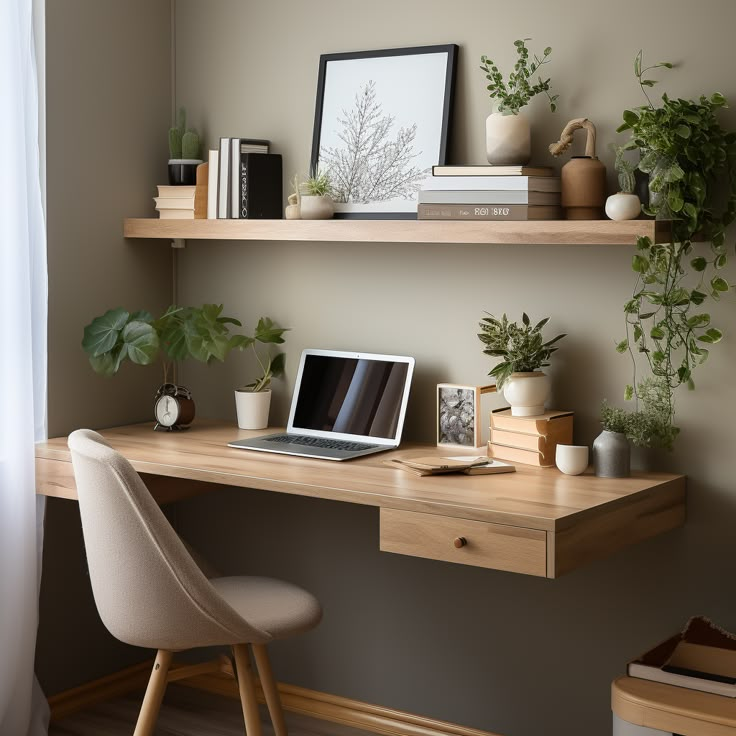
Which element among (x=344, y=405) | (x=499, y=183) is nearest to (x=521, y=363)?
(x=499, y=183)

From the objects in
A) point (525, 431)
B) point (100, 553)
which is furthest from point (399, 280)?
point (100, 553)

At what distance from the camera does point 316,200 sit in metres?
3.01

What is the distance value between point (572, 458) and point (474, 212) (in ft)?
2.01

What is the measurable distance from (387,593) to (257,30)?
164 cm

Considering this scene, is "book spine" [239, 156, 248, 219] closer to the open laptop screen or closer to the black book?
the black book

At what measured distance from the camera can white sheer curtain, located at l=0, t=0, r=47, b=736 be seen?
9.50ft

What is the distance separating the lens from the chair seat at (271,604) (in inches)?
100

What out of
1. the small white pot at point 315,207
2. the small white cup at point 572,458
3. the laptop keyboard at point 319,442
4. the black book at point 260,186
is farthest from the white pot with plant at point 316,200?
the small white cup at point 572,458

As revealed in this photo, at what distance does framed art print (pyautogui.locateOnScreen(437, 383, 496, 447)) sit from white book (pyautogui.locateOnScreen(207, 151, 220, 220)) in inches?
31.9

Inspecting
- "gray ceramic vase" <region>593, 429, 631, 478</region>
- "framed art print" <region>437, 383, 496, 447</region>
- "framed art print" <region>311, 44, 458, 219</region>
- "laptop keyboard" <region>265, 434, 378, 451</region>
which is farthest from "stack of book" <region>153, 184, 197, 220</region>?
"gray ceramic vase" <region>593, 429, 631, 478</region>

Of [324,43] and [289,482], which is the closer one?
[289,482]

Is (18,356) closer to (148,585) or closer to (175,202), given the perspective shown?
(175,202)

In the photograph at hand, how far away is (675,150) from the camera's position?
2.42 metres

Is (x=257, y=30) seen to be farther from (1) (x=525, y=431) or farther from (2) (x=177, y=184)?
(1) (x=525, y=431)
